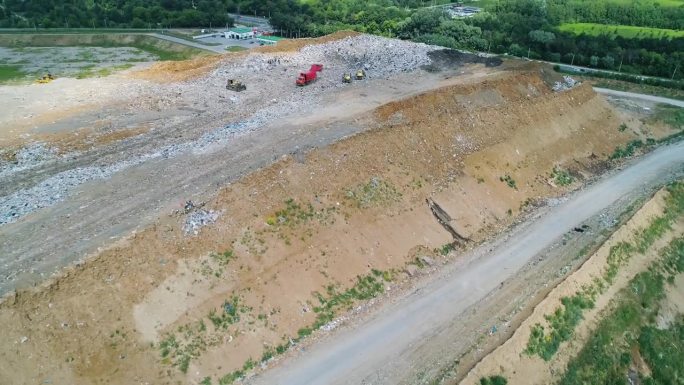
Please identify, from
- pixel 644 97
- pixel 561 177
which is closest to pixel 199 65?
pixel 561 177

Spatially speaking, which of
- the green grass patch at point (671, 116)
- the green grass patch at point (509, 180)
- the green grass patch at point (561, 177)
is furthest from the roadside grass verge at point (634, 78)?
the green grass patch at point (509, 180)

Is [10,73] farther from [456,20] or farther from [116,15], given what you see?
[456,20]

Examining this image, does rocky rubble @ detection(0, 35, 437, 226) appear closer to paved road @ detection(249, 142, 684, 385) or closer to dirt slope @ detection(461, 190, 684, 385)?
paved road @ detection(249, 142, 684, 385)

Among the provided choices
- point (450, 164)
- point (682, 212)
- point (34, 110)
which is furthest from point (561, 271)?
point (34, 110)

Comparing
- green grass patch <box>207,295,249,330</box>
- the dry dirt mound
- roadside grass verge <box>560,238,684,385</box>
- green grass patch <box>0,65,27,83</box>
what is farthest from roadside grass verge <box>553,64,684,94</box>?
green grass patch <box>0,65,27,83</box>

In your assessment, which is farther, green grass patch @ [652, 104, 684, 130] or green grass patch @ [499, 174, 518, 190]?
green grass patch @ [652, 104, 684, 130]

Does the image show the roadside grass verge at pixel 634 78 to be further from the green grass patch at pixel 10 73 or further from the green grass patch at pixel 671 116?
the green grass patch at pixel 10 73
